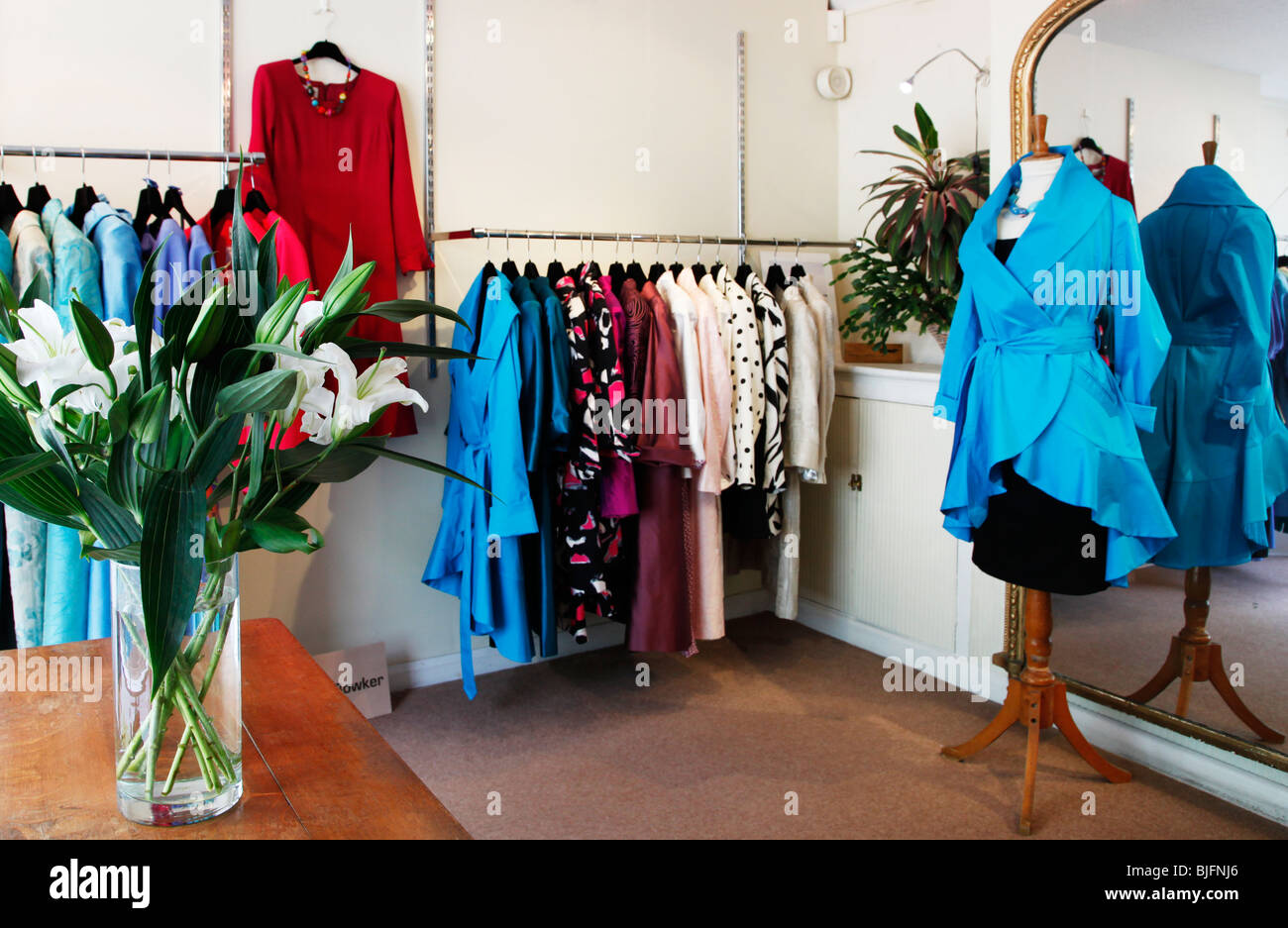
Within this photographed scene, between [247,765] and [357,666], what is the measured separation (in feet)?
7.12

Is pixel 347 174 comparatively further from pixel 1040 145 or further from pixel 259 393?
pixel 259 393

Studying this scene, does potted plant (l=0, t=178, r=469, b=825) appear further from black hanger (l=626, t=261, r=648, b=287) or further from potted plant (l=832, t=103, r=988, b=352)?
potted plant (l=832, t=103, r=988, b=352)

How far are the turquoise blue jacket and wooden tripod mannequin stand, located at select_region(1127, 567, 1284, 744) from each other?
179cm

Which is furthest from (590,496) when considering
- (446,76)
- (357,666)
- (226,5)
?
(226,5)

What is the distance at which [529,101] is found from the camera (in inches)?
138

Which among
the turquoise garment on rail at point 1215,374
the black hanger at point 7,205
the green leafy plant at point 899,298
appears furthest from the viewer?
the green leafy plant at point 899,298

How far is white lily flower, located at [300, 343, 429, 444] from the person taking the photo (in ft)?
3.14

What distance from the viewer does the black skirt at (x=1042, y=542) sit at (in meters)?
2.37

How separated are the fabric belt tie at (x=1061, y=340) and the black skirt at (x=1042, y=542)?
0.30 meters

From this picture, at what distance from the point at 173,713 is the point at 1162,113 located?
2.68m

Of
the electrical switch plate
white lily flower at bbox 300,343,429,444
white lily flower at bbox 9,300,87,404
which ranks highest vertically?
the electrical switch plate

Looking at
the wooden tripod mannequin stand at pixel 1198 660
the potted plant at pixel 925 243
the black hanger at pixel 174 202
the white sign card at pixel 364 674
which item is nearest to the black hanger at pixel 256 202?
the black hanger at pixel 174 202

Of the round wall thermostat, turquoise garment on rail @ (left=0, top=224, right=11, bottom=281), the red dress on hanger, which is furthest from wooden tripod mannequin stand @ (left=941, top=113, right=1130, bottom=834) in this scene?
turquoise garment on rail @ (left=0, top=224, right=11, bottom=281)

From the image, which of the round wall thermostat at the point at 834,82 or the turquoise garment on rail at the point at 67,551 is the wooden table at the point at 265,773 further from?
the round wall thermostat at the point at 834,82
